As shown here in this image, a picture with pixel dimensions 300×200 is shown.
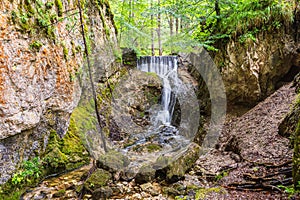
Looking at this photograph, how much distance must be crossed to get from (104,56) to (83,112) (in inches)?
123

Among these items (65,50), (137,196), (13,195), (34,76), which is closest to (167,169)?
(137,196)

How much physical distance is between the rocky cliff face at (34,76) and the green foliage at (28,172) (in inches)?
5.1

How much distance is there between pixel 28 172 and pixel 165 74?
27.3ft

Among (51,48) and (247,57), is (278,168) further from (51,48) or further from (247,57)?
(51,48)

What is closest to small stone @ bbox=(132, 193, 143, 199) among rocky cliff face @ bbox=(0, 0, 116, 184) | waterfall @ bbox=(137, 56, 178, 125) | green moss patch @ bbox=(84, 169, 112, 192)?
green moss patch @ bbox=(84, 169, 112, 192)

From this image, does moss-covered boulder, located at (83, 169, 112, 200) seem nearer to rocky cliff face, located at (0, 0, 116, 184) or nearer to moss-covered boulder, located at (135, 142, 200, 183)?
moss-covered boulder, located at (135, 142, 200, 183)

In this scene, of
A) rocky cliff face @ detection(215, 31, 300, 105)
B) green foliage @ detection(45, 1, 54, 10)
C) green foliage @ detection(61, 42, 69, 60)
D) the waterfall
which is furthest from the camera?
the waterfall

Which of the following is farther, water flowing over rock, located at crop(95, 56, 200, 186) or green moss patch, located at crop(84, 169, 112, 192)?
water flowing over rock, located at crop(95, 56, 200, 186)

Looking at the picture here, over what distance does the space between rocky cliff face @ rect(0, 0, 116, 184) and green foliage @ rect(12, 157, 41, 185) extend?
0.43ft

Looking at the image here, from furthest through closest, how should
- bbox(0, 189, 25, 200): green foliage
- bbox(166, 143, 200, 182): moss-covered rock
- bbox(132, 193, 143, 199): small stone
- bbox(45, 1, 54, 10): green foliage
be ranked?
bbox(45, 1, 54, 10): green foliage, bbox(166, 143, 200, 182): moss-covered rock, bbox(132, 193, 143, 199): small stone, bbox(0, 189, 25, 200): green foliage

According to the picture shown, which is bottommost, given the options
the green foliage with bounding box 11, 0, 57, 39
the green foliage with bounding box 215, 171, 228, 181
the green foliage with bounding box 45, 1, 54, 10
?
the green foliage with bounding box 215, 171, 228, 181

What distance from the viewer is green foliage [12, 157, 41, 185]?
3572 mm

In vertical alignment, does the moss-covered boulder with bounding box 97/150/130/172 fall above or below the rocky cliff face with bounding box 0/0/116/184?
below

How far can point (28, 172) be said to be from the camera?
3826 mm
